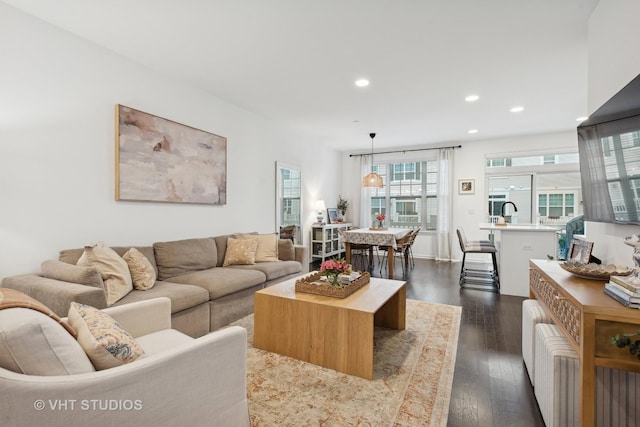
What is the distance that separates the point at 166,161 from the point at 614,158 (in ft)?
12.8

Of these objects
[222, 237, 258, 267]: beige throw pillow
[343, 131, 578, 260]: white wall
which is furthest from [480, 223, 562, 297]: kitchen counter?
[222, 237, 258, 267]: beige throw pillow

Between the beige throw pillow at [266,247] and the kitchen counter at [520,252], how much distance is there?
3.10 metres

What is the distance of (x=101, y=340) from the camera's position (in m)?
1.18

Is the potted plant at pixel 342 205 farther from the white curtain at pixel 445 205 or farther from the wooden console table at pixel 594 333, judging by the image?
the wooden console table at pixel 594 333

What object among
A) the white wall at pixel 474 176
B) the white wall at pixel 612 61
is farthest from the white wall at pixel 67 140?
the white wall at pixel 474 176

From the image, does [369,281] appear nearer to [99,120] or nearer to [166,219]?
[166,219]

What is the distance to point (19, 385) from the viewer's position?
2.94 ft

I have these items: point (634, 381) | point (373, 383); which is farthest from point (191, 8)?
point (634, 381)

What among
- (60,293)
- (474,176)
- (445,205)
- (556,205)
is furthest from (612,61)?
(556,205)

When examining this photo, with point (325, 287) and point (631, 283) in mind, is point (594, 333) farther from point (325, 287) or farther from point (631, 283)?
point (325, 287)

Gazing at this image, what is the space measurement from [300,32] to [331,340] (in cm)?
253

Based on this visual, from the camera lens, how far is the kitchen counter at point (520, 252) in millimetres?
4133

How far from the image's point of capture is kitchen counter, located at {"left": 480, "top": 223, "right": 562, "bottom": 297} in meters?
4.13

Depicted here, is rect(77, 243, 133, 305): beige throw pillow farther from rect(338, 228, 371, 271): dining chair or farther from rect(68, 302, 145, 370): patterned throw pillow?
rect(338, 228, 371, 271): dining chair
